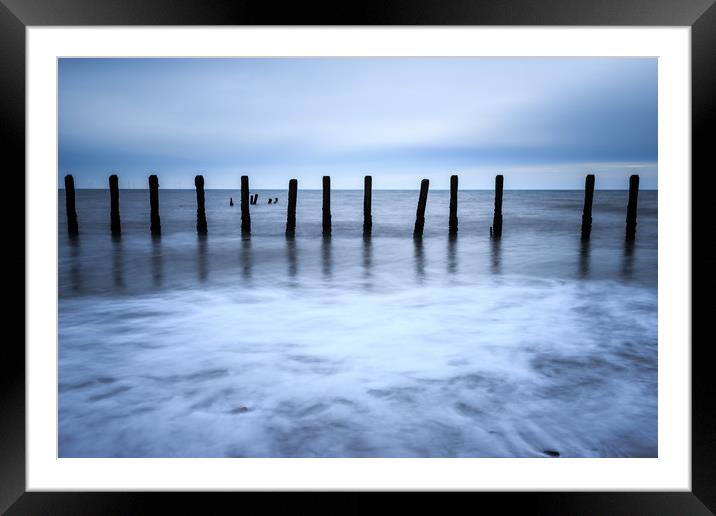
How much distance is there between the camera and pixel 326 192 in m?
12.3

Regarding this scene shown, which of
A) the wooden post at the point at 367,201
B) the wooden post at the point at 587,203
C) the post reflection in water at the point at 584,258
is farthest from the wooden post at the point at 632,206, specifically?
the wooden post at the point at 367,201

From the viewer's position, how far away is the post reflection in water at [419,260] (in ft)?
24.6

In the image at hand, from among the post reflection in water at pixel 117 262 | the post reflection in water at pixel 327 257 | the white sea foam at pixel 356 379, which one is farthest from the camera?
the post reflection in water at pixel 327 257

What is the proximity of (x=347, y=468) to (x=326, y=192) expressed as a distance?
36.9 feet

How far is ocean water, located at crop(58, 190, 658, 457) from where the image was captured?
210 centimetres

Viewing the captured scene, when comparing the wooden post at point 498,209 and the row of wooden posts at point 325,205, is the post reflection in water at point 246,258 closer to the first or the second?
the row of wooden posts at point 325,205

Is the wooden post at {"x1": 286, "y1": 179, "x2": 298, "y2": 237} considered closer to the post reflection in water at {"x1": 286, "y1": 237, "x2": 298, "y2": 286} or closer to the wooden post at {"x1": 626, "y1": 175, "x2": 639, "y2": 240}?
the post reflection in water at {"x1": 286, "y1": 237, "x2": 298, "y2": 286}

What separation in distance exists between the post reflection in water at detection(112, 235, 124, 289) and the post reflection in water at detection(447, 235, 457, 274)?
4721 millimetres

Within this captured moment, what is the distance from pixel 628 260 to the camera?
29.6ft

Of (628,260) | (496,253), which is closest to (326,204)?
(496,253)

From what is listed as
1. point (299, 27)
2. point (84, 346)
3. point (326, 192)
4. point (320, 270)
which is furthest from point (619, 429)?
point (326, 192)

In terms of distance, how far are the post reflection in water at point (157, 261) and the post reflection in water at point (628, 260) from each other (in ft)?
21.5

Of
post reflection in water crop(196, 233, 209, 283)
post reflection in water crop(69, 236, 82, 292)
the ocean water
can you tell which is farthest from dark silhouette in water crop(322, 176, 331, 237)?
post reflection in water crop(69, 236, 82, 292)

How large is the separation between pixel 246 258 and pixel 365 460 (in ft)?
27.2
